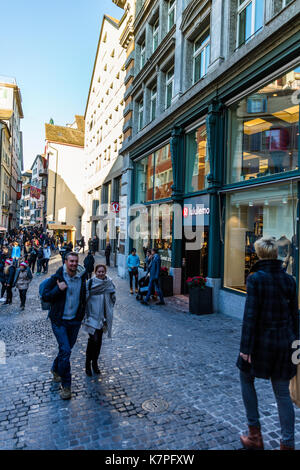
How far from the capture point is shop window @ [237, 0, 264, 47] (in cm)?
823

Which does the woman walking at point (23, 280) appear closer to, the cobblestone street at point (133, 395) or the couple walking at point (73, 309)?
the cobblestone street at point (133, 395)

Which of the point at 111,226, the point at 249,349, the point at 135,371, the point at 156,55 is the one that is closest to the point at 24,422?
the point at 135,371

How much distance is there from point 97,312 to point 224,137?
706 cm

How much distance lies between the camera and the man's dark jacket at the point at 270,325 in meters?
2.82

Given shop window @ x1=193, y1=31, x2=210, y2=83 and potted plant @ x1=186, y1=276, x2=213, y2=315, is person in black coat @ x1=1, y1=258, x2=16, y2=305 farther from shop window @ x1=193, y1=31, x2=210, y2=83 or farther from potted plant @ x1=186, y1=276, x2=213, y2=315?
shop window @ x1=193, y1=31, x2=210, y2=83

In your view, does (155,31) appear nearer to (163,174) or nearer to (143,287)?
(163,174)

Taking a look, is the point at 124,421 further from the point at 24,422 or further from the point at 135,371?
the point at 135,371

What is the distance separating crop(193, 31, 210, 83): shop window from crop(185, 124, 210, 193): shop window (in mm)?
2135

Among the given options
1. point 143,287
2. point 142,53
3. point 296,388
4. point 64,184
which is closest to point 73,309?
point 296,388

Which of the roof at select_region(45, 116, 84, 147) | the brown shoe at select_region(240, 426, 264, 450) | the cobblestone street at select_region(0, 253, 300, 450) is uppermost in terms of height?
the roof at select_region(45, 116, 84, 147)

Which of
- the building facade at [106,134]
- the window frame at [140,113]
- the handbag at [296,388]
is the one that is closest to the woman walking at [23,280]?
the handbag at [296,388]

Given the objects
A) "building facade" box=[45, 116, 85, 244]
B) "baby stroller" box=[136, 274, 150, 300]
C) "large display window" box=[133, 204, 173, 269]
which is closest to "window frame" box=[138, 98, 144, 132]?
"large display window" box=[133, 204, 173, 269]

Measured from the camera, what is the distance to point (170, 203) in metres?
12.8

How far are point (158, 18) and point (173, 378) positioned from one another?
15.9 m
